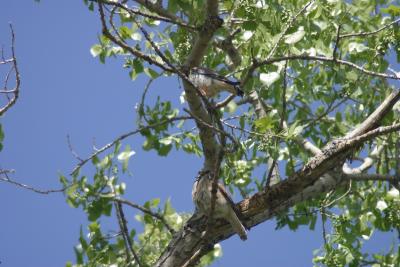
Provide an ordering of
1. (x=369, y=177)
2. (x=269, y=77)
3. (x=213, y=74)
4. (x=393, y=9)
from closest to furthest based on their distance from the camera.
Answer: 1. (x=269, y=77)
2. (x=393, y=9)
3. (x=369, y=177)
4. (x=213, y=74)

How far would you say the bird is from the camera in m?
4.14

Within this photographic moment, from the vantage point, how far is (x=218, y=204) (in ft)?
13.6

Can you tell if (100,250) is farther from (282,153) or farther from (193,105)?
(282,153)

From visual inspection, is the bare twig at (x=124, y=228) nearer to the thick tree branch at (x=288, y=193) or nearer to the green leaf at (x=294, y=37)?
the thick tree branch at (x=288, y=193)

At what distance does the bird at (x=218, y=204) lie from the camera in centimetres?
414

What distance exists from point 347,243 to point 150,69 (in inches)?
85.1

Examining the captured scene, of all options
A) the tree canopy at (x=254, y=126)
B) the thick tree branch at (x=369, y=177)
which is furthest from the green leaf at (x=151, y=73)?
the thick tree branch at (x=369, y=177)

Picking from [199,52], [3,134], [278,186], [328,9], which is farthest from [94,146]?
[328,9]

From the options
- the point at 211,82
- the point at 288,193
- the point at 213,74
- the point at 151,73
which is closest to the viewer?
the point at 288,193

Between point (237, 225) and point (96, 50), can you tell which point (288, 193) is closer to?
point (237, 225)

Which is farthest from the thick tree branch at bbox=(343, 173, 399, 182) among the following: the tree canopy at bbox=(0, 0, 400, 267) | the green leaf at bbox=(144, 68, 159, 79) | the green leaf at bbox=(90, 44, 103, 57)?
the green leaf at bbox=(90, 44, 103, 57)

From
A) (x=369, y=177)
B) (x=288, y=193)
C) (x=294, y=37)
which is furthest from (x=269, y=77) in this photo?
(x=369, y=177)

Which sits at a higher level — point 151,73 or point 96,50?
point 96,50

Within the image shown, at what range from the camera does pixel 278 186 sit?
4.08 metres
